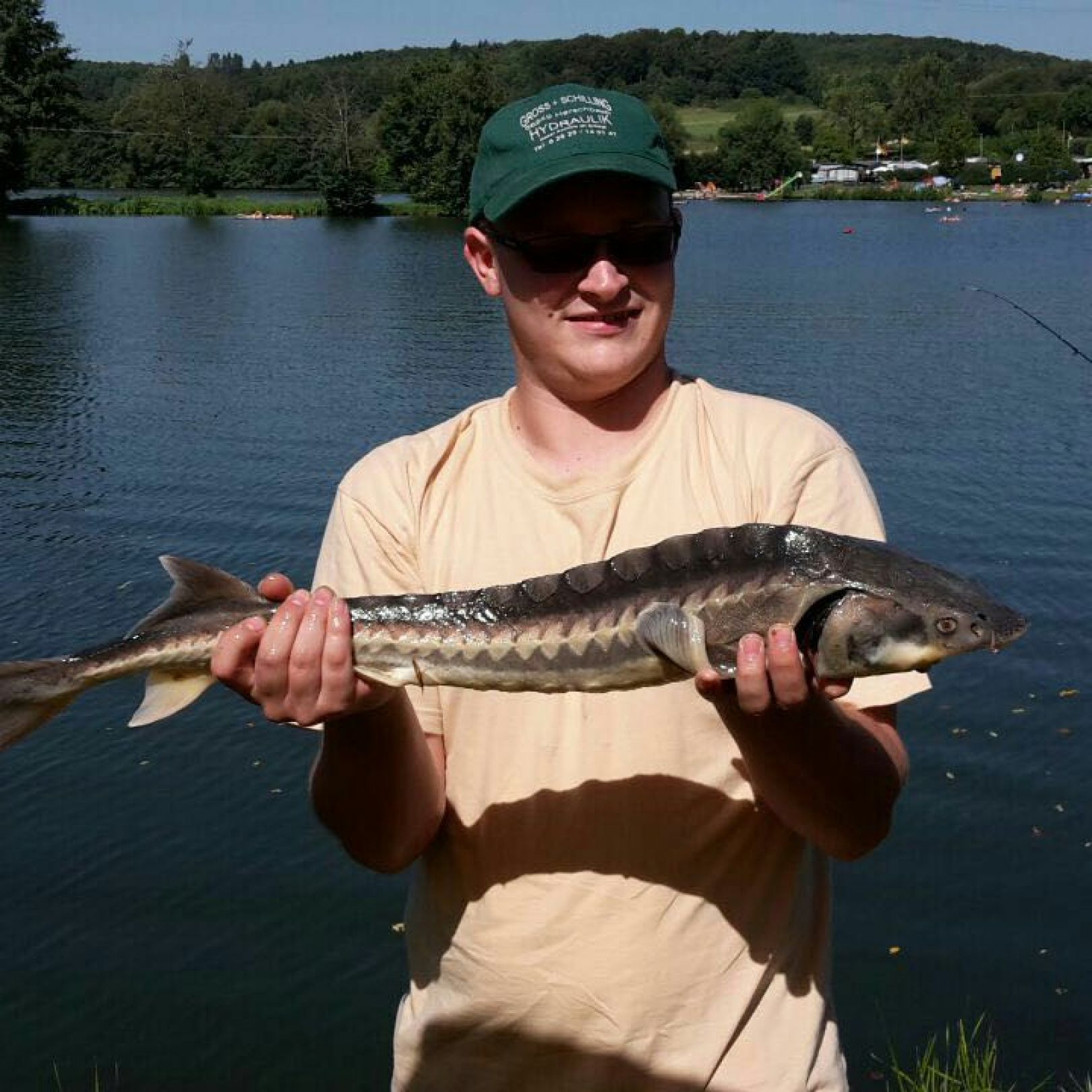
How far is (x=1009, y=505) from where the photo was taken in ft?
56.8

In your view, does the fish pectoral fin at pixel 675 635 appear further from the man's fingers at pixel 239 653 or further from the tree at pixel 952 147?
the tree at pixel 952 147

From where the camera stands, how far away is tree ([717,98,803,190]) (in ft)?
560

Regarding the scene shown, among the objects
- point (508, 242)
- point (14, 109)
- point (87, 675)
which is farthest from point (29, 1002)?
point (14, 109)

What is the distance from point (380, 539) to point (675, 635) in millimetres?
798

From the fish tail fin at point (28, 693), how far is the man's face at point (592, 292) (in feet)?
4.42

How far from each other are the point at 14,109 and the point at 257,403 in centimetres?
9862

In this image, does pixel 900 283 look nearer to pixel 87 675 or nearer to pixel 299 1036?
pixel 299 1036

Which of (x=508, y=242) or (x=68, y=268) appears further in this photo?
(x=68, y=268)

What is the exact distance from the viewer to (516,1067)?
3172mm

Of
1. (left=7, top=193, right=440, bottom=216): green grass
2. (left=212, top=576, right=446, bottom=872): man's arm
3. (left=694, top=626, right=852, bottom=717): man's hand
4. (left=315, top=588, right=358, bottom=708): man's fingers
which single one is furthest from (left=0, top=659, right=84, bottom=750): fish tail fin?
(left=7, top=193, right=440, bottom=216): green grass

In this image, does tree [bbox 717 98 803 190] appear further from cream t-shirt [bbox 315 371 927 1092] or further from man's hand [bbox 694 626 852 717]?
man's hand [bbox 694 626 852 717]

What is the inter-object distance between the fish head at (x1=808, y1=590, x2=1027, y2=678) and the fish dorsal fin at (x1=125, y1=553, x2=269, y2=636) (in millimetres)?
1286

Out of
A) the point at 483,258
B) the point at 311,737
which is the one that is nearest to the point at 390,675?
the point at 483,258

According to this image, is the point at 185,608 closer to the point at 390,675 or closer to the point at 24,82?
the point at 390,675
